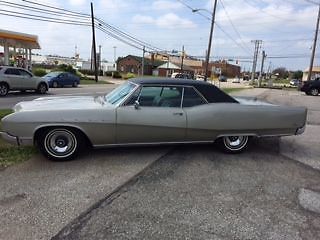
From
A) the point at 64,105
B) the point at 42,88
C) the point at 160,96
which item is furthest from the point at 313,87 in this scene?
the point at 64,105

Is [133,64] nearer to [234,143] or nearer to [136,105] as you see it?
[234,143]

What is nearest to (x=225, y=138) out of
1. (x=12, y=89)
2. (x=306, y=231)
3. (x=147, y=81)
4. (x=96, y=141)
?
(x=147, y=81)

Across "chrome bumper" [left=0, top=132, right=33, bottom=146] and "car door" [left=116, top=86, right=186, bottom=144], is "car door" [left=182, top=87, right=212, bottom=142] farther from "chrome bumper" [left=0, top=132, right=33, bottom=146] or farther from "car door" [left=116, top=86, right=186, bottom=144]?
"chrome bumper" [left=0, top=132, right=33, bottom=146]

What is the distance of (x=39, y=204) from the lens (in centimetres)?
366

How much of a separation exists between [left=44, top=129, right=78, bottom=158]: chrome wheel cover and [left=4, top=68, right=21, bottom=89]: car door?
12.6 metres

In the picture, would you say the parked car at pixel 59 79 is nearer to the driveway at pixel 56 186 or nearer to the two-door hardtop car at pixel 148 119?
the two-door hardtop car at pixel 148 119

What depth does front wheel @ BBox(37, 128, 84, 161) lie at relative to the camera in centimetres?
500

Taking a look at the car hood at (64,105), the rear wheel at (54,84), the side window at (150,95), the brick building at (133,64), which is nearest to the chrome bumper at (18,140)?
the car hood at (64,105)

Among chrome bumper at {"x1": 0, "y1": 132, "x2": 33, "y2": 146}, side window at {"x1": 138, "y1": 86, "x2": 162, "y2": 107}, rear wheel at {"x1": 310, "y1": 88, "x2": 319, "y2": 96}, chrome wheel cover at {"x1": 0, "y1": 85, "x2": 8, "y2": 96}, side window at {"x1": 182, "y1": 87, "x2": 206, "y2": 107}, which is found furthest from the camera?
rear wheel at {"x1": 310, "y1": 88, "x2": 319, "y2": 96}

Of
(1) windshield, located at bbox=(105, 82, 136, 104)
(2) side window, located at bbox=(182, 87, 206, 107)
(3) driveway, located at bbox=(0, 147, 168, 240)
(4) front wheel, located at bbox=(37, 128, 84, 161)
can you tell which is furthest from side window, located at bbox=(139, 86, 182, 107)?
(4) front wheel, located at bbox=(37, 128, 84, 161)

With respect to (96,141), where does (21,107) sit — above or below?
above

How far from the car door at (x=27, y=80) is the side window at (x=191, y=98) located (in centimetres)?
1354

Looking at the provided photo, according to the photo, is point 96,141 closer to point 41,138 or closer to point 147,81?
point 41,138

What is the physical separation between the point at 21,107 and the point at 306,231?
A: 4.41 metres
